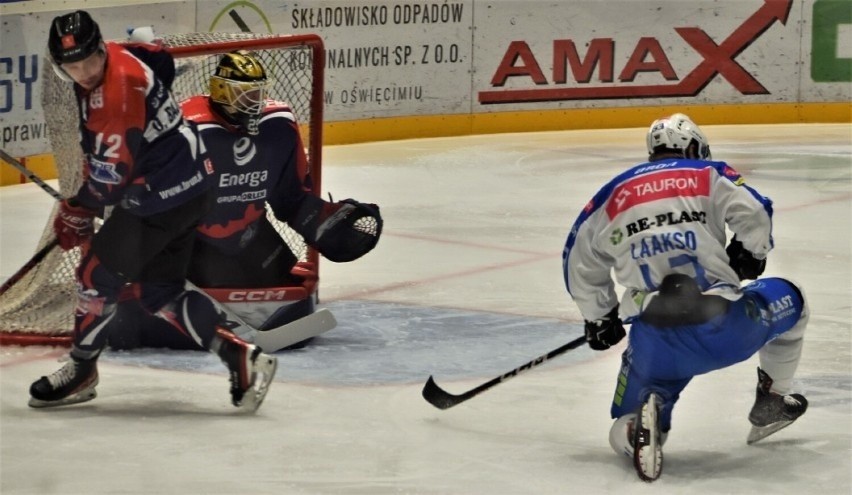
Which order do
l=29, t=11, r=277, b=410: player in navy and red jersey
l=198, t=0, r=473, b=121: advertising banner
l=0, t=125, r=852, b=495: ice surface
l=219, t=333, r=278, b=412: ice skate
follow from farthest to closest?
l=198, t=0, r=473, b=121: advertising banner, l=219, t=333, r=278, b=412: ice skate, l=29, t=11, r=277, b=410: player in navy and red jersey, l=0, t=125, r=852, b=495: ice surface

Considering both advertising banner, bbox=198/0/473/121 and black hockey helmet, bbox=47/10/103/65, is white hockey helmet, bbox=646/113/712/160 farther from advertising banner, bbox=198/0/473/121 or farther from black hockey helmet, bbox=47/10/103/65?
advertising banner, bbox=198/0/473/121

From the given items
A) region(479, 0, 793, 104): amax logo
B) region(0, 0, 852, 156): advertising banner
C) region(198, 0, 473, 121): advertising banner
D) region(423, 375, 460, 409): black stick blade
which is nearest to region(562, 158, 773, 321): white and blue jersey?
region(423, 375, 460, 409): black stick blade

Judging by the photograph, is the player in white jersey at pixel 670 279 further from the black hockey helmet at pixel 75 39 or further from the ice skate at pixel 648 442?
the black hockey helmet at pixel 75 39

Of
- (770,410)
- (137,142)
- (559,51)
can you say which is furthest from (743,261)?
(559,51)

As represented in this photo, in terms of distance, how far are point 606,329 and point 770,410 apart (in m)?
0.49

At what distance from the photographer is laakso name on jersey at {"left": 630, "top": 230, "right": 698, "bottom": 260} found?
354 cm

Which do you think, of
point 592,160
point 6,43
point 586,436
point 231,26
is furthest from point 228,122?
point 592,160

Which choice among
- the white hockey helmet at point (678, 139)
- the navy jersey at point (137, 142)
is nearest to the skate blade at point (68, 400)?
the navy jersey at point (137, 142)

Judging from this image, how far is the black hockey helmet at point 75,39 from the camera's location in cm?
378

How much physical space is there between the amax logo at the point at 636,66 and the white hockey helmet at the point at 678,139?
5.98 m

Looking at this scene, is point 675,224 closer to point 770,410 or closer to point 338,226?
point 770,410

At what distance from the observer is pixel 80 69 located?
3797mm

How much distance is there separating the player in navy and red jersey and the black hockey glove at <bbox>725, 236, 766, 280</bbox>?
1195 mm

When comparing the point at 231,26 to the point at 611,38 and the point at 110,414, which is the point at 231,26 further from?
the point at 110,414
